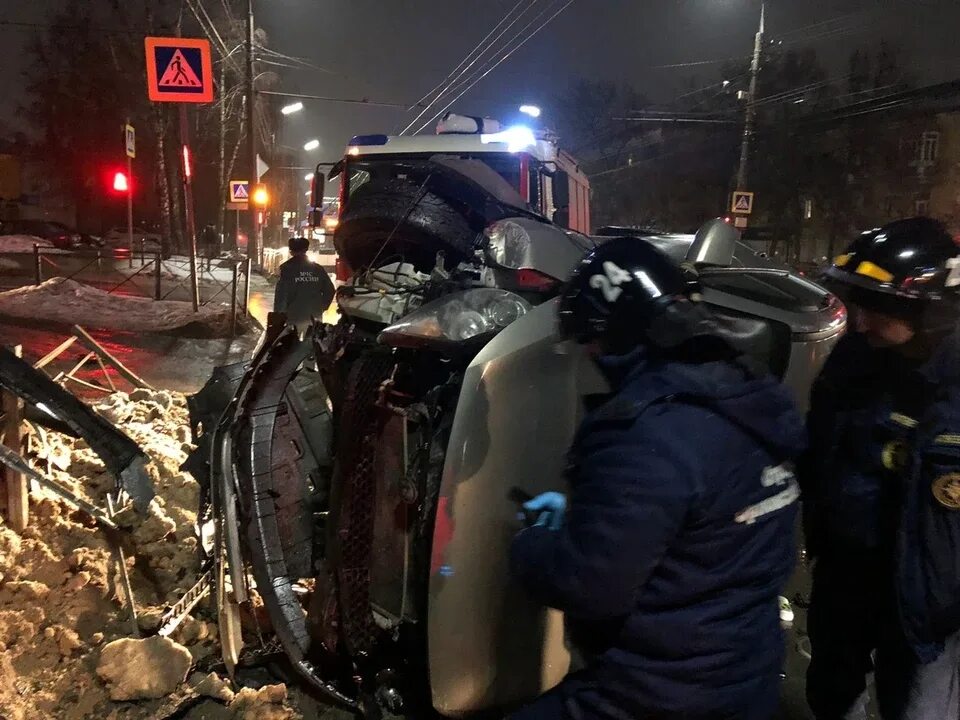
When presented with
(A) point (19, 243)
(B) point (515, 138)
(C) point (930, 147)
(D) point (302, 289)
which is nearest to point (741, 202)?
(B) point (515, 138)

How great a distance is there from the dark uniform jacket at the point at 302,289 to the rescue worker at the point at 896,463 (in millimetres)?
6185

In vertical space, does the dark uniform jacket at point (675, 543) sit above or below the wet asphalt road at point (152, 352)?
above

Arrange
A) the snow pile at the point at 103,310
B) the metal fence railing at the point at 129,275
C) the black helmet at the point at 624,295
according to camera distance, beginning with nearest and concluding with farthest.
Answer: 1. the black helmet at the point at 624,295
2. the snow pile at the point at 103,310
3. the metal fence railing at the point at 129,275

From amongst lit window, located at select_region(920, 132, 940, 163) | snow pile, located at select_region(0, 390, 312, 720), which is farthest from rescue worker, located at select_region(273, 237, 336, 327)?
lit window, located at select_region(920, 132, 940, 163)

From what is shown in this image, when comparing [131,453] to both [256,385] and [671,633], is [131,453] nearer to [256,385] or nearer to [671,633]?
[256,385]

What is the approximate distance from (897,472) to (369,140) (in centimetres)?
780

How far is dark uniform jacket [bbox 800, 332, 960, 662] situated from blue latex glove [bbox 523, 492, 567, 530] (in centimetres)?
102

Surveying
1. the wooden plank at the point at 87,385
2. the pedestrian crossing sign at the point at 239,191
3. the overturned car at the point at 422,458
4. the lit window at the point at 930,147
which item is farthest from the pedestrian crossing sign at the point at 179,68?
the lit window at the point at 930,147

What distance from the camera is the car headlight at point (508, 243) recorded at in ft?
9.99

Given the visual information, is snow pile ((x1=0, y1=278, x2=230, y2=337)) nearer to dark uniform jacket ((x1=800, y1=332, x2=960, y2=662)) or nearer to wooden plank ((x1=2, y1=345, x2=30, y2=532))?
wooden plank ((x1=2, y1=345, x2=30, y2=532))

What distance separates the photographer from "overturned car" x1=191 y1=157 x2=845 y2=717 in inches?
84.8

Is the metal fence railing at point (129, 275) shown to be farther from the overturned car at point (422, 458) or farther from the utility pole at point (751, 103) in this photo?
the utility pole at point (751, 103)

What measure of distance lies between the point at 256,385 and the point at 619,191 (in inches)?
1517

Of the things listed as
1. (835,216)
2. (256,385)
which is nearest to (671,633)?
(256,385)
